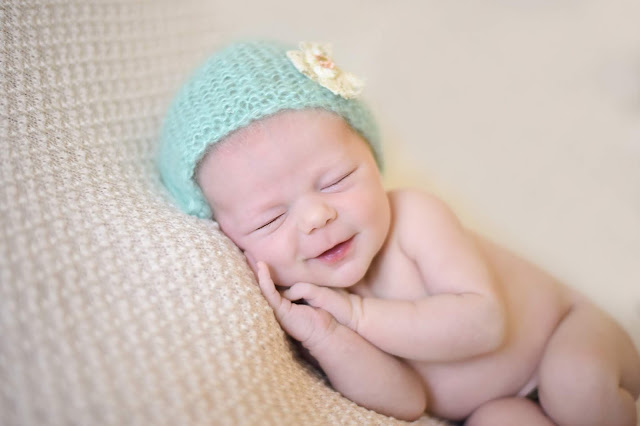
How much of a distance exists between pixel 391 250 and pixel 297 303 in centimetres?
23

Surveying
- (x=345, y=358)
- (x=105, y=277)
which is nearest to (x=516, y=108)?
(x=345, y=358)

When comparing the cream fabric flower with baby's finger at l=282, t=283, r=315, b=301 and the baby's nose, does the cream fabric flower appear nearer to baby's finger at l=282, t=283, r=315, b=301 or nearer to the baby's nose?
the baby's nose

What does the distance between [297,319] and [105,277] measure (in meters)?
0.36

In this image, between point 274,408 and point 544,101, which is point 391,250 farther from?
point 544,101

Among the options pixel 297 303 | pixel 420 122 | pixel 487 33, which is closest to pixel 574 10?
pixel 487 33

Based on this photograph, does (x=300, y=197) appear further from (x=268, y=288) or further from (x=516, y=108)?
(x=516, y=108)

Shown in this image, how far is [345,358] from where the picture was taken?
1.06m

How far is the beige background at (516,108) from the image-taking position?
1658mm

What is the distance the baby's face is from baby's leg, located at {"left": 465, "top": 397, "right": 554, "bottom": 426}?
37cm

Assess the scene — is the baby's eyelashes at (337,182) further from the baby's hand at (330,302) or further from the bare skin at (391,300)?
the baby's hand at (330,302)

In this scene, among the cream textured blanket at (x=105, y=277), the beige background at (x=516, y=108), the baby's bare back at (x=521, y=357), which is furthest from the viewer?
the beige background at (x=516, y=108)

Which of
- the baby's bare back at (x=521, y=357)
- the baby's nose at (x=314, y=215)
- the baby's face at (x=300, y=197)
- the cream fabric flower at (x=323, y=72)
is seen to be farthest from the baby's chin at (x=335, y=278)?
the cream fabric flower at (x=323, y=72)

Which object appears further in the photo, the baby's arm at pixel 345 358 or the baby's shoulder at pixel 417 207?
the baby's shoulder at pixel 417 207

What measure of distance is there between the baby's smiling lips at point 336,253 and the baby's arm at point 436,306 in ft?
0.20
